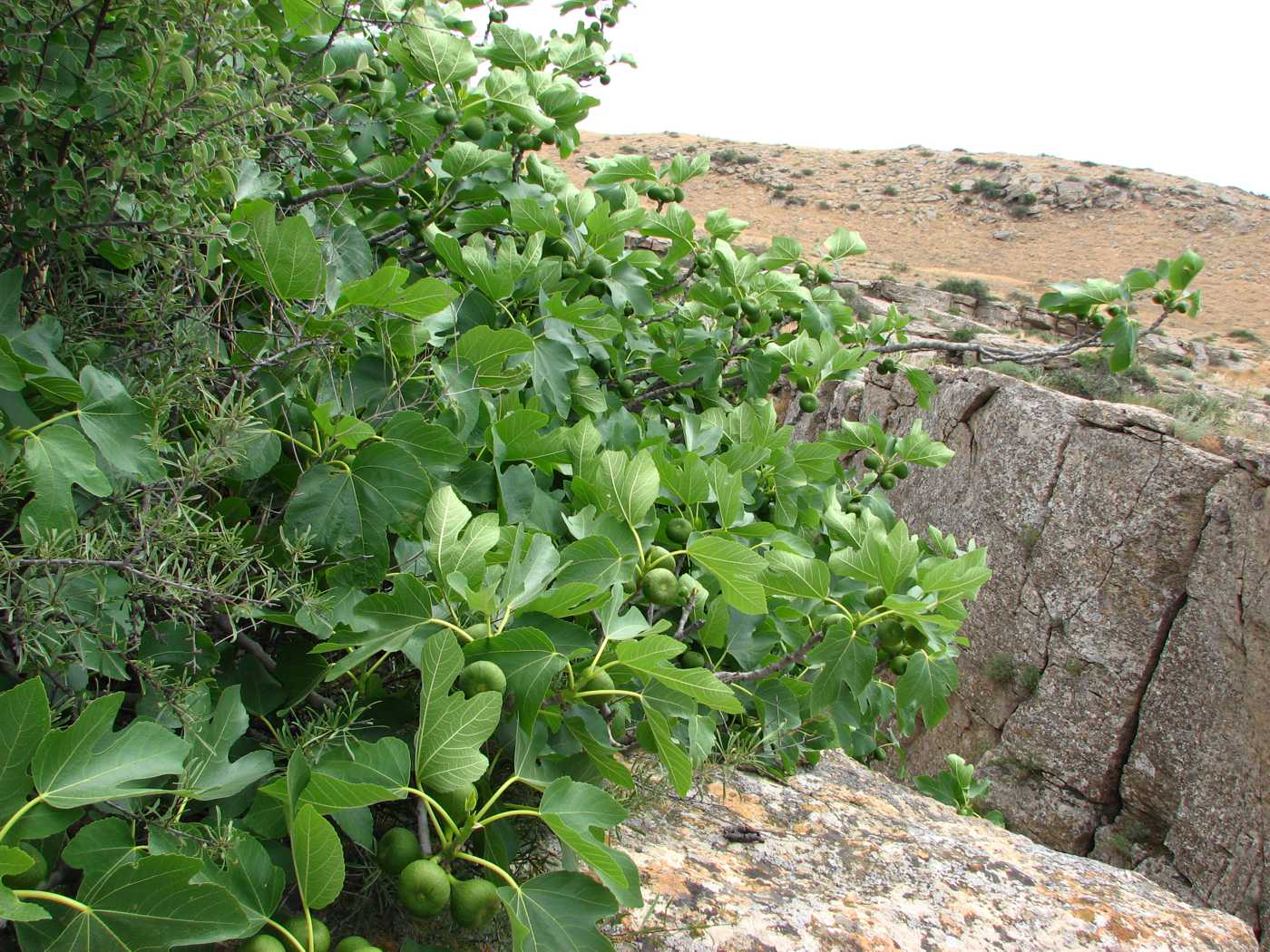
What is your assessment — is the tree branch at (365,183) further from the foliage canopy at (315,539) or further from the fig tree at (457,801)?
the fig tree at (457,801)

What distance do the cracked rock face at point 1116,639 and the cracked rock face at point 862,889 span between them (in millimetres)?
5860

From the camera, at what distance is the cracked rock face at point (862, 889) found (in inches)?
52.2

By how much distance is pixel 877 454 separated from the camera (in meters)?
2.37

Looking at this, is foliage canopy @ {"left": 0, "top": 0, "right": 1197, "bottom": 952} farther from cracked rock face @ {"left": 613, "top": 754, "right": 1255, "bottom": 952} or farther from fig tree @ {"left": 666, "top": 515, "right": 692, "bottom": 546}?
cracked rock face @ {"left": 613, "top": 754, "right": 1255, "bottom": 952}

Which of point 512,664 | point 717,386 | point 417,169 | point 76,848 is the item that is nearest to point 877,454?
point 717,386

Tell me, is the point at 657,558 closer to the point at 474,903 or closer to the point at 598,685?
the point at 598,685

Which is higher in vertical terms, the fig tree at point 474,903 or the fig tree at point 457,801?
the fig tree at point 457,801

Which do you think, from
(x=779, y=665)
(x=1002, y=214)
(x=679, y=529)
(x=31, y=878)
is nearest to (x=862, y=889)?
(x=779, y=665)

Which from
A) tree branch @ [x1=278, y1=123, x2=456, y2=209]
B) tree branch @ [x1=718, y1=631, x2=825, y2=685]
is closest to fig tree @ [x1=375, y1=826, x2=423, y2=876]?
tree branch @ [x1=718, y1=631, x2=825, y2=685]

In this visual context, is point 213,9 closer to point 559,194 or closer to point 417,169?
point 417,169

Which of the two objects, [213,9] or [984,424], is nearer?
[213,9]

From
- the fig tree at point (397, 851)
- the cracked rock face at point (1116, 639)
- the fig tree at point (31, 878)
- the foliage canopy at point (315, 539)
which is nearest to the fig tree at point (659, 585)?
the foliage canopy at point (315, 539)

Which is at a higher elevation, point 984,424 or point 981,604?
point 984,424

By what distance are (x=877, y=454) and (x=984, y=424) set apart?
7.06 meters
